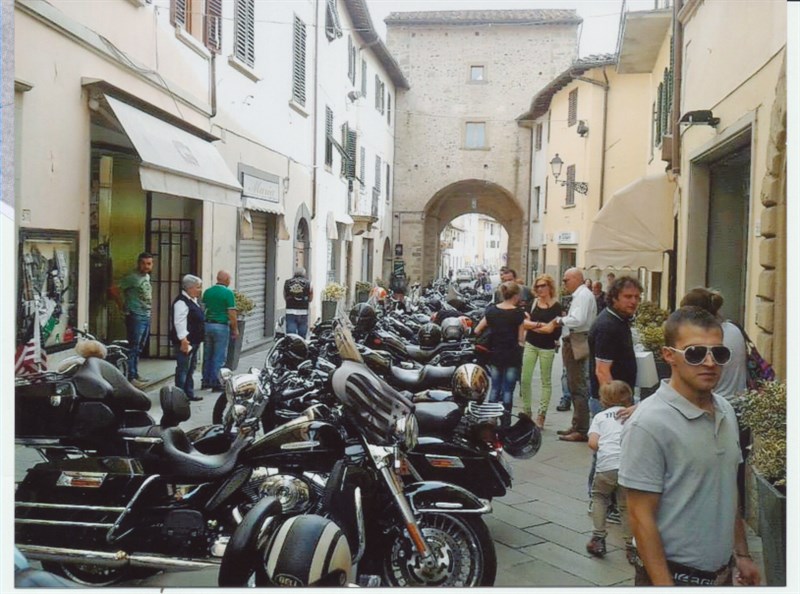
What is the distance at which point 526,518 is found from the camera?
4.23 metres

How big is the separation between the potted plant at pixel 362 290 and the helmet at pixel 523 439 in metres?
4.27

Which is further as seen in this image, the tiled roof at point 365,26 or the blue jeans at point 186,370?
the blue jeans at point 186,370

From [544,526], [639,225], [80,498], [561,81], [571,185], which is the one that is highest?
[561,81]

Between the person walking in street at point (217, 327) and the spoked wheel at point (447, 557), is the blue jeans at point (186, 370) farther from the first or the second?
the spoked wheel at point (447, 557)

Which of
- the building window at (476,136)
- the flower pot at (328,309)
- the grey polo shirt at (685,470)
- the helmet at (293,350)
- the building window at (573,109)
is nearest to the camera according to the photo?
the grey polo shirt at (685,470)

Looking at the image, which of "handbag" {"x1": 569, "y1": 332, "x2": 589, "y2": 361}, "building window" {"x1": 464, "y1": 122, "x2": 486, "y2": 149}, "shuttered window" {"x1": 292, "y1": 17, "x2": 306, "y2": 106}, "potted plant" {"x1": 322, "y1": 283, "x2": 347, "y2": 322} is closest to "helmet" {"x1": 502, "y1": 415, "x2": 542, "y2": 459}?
"handbag" {"x1": 569, "y1": 332, "x2": 589, "y2": 361}

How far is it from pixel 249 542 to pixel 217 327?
278 cm

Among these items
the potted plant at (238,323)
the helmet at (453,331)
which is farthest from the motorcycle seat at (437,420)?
the helmet at (453,331)

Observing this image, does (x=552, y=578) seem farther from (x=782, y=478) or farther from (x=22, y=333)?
(x=22, y=333)

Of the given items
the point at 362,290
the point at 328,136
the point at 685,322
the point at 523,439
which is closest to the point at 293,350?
the point at 523,439

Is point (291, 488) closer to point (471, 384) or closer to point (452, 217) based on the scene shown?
point (471, 384)

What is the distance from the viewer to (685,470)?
220 cm

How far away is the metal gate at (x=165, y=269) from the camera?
4457mm

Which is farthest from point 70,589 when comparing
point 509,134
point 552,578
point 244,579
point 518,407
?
point 509,134
